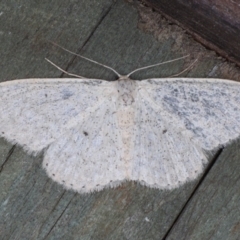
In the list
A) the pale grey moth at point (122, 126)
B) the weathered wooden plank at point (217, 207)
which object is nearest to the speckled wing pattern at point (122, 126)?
the pale grey moth at point (122, 126)

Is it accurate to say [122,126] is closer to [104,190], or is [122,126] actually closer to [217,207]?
[104,190]

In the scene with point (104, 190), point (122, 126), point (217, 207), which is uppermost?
point (122, 126)

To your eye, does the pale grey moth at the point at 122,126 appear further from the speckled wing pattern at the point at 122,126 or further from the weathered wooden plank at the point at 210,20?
the weathered wooden plank at the point at 210,20

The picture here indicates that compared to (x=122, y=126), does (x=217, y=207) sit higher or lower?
lower

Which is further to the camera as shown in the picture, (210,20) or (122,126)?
(122,126)

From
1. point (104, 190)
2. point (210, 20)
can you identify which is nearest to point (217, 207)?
point (104, 190)

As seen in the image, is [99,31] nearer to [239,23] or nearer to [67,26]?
[67,26]
